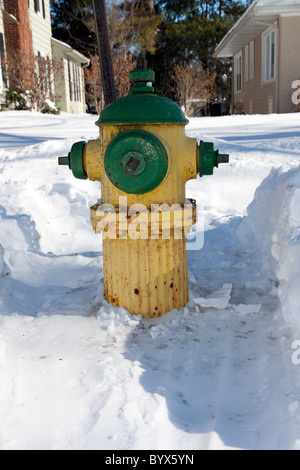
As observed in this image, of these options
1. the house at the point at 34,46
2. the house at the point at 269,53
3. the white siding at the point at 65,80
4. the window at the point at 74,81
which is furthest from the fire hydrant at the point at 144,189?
the window at the point at 74,81

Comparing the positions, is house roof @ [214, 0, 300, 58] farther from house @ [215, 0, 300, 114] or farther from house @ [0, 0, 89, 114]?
house @ [0, 0, 89, 114]

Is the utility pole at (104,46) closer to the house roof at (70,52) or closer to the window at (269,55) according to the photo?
the window at (269,55)

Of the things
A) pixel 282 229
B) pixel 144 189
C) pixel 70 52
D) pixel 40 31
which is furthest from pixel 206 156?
pixel 70 52

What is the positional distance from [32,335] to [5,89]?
15.4 meters

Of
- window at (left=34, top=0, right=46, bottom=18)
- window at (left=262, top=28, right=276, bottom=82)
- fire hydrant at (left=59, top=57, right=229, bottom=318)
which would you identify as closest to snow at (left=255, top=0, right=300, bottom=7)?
window at (left=262, top=28, right=276, bottom=82)

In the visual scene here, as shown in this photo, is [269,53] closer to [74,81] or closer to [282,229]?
[74,81]

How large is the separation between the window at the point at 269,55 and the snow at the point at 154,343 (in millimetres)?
12956

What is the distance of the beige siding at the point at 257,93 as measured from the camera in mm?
15470

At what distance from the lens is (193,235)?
4262 mm

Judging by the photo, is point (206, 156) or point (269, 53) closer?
point (206, 156)

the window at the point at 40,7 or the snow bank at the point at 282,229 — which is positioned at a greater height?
the window at the point at 40,7

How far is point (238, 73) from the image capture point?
21438 millimetres

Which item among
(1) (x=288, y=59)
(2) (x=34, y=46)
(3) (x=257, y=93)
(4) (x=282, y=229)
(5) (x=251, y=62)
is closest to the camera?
(4) (x=282, y=229)

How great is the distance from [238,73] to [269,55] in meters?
5.49
